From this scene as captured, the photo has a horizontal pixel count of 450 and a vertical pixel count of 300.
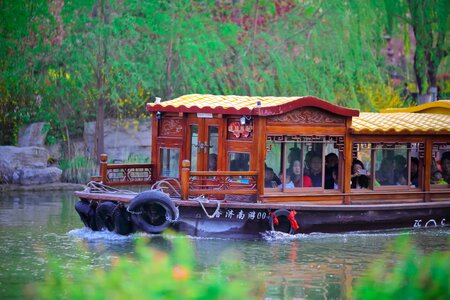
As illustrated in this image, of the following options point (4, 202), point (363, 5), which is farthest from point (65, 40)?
point (363, 5)

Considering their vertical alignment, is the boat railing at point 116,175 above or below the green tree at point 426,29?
below

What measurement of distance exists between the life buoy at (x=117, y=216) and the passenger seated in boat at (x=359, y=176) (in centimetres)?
399

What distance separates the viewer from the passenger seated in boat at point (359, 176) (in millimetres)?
15852

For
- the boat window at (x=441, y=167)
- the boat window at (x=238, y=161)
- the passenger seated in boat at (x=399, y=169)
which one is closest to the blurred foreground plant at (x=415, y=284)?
the boat window at (x=238, y=161)

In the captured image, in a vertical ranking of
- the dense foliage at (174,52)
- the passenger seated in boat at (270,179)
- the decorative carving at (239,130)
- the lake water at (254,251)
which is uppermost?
the dense foliage at (174,52)

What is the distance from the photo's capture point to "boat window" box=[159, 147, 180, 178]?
1568 centimetres

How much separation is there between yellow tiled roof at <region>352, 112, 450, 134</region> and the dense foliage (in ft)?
26.2

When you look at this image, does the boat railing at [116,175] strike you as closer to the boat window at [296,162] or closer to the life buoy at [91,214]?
the life buoy at [91,214]

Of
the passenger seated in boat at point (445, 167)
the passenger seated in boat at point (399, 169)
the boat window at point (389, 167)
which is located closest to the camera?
the boat window at point (389, 167)

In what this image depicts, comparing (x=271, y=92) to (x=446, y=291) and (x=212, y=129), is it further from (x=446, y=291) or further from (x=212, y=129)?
(x=446, y=291)

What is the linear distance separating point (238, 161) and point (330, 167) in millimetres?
1681

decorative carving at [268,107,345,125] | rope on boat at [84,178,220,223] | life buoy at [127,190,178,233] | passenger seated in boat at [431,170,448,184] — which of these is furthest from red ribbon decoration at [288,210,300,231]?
passenger seated in boat at [431,170,448,184]

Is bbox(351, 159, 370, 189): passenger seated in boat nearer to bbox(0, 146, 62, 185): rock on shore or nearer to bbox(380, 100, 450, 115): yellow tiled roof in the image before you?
bbox(380, 100, 450, 115): yellow tiled roof

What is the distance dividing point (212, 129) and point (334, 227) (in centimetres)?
245
